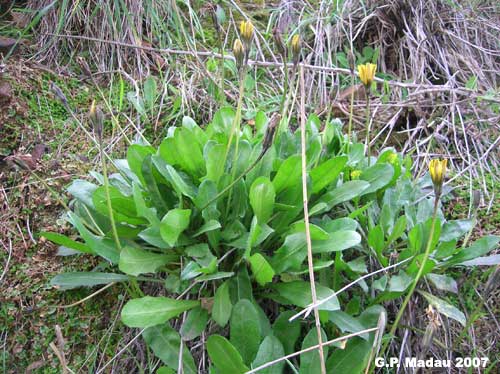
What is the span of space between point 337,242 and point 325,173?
25cm

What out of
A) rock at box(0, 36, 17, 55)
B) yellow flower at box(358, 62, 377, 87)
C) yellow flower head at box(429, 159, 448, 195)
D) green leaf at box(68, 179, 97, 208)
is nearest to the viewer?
yellow flower head at box(429, 159, 448, 195)

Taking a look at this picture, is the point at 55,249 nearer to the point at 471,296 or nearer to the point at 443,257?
the point at 443,257

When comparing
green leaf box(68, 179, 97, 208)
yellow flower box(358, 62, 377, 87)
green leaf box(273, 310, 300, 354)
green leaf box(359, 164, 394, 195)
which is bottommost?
green leaf box(273, 310, 300, 354)

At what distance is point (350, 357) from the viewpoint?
1390 mm

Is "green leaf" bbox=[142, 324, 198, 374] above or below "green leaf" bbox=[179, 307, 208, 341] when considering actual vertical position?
below

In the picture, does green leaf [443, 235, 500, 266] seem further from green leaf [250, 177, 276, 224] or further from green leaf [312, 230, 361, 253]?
green leaf [250, 177, 276, 224]

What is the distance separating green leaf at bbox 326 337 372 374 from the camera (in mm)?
1380

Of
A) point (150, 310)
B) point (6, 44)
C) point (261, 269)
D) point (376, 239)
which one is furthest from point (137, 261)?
point (6, 44)

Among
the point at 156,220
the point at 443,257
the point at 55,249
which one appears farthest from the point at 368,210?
the point at 55,249

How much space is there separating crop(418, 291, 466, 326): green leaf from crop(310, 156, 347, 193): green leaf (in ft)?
1.46

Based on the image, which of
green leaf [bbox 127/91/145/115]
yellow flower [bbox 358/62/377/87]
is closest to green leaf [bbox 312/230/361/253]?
yellow flower [bbox 358/62/377/87]

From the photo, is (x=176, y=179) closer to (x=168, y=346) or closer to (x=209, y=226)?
(x=209, y=226)

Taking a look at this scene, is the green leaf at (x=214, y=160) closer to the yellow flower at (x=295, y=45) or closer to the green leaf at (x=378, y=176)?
the yellow flower at (x=295, y=45)

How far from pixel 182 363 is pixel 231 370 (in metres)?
0.16
